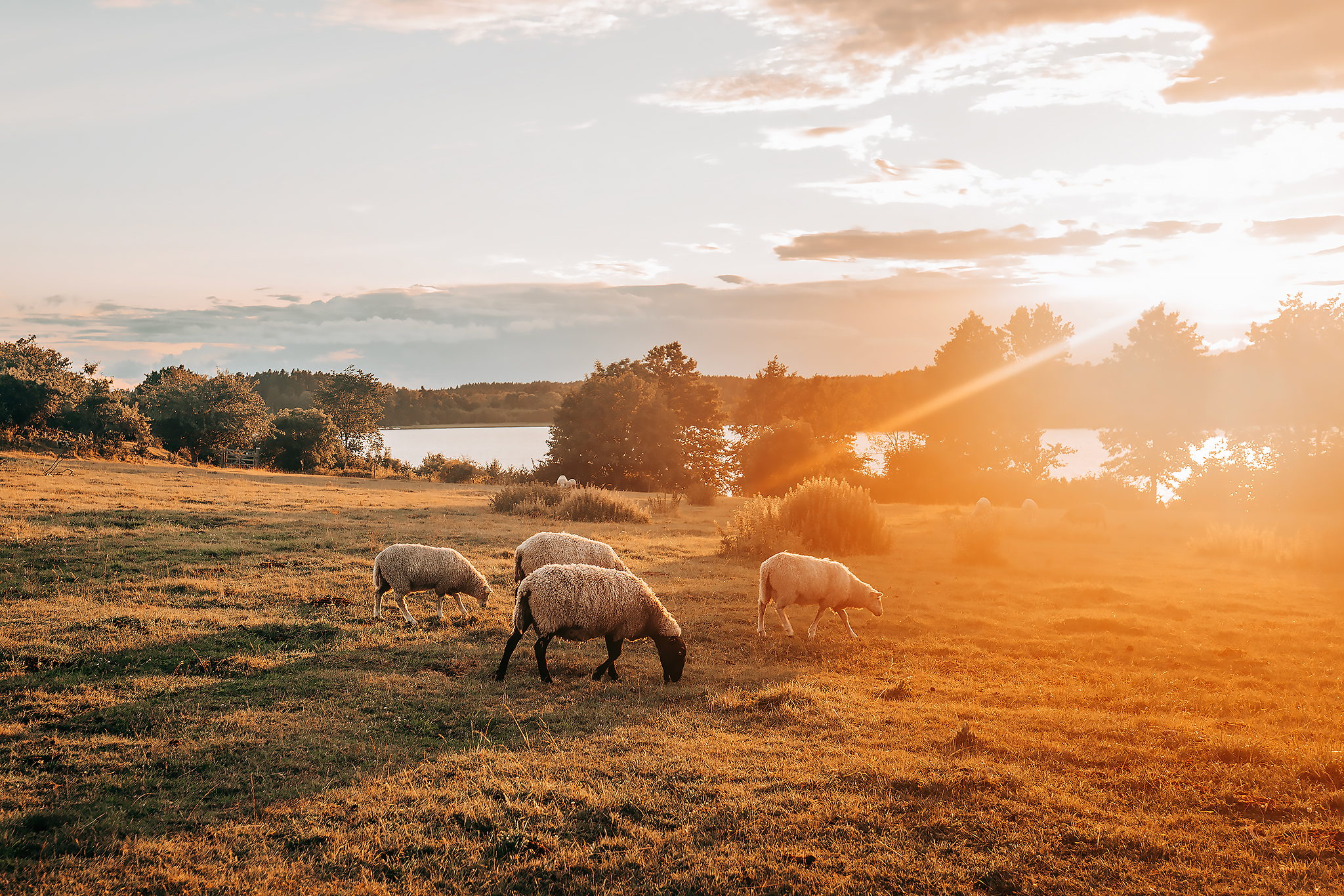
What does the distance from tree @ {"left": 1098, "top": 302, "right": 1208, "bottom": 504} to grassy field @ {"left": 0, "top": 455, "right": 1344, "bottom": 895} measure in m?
40.9

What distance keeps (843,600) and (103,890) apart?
397 inches

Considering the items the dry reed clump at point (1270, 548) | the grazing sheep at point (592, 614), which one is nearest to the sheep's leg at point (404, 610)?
the grazing sheep at point (592, 614)

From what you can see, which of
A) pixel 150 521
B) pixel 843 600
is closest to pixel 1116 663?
pixel 843 600

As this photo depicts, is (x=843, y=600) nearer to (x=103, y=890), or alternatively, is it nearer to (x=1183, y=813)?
(x=1183, y=813)

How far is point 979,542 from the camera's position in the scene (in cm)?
2019

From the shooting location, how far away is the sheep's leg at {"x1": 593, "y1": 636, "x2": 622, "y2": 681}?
8.84 m

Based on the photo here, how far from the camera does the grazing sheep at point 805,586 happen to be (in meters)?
11.8

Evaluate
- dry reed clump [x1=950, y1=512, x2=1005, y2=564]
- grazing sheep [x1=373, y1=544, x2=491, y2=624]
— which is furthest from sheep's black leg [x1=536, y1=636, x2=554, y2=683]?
dry reed clump [x1=950, y1=512, x2=1005, y2=564]

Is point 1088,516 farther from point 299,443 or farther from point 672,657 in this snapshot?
point 299,443

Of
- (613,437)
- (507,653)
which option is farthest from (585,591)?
(613,437)

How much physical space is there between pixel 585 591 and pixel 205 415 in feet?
152

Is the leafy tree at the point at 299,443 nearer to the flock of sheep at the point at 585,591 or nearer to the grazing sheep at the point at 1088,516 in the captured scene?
the flock of sheep at the point at 585,591

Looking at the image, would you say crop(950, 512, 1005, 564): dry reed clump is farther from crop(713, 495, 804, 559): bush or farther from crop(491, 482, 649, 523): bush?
crop(491, 482, 649, 523): bush

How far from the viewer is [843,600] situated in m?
12.2
